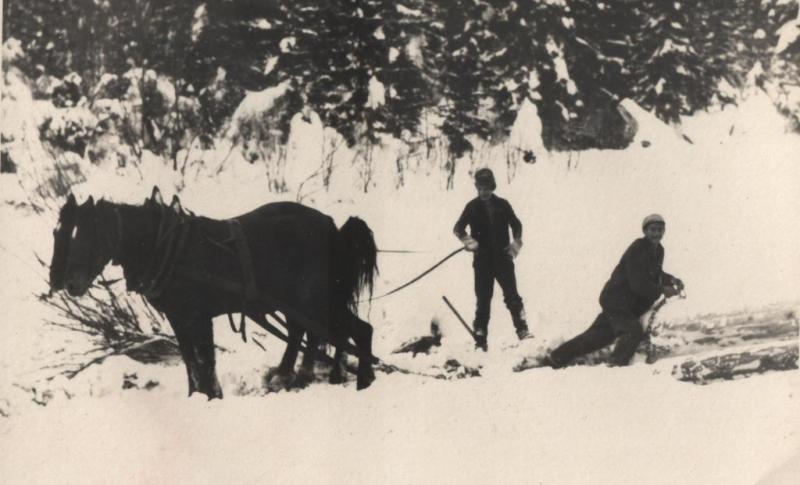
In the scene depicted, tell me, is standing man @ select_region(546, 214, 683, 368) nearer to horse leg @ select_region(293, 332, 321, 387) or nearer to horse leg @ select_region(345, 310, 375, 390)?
horse leg @ select_region(345, 310, 375, 390)

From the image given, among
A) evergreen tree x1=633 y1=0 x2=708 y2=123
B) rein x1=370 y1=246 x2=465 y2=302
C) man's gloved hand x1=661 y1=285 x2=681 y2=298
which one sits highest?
evergreen tree x1=633 y1=0 x2=708 y2=123

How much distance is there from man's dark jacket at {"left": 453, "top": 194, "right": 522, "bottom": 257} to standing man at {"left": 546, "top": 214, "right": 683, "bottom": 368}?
35 centimetres

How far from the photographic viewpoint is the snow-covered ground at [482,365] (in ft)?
8.89

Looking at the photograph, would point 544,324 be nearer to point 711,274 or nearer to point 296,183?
point 711,274

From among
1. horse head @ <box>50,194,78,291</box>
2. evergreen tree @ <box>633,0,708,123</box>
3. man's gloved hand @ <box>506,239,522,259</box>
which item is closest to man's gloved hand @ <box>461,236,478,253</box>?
man's gloved hand @ <box>506,239,522,259</box>

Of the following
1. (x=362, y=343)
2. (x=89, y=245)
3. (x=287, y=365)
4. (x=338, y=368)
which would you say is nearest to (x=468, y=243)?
(x=362, y=343)

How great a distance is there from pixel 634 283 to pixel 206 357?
134 cm

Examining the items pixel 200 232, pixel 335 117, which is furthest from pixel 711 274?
pixel 200 232

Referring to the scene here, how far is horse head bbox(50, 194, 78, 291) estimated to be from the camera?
2.66 metres

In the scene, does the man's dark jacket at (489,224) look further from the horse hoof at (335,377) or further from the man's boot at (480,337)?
the horse hoof at (335,377)

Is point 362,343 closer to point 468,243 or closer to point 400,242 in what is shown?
point 400,242

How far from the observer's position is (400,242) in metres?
2.93

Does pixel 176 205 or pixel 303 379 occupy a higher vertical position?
pixel 176 205

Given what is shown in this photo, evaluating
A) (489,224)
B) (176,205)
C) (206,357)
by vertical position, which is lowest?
(206,357)
